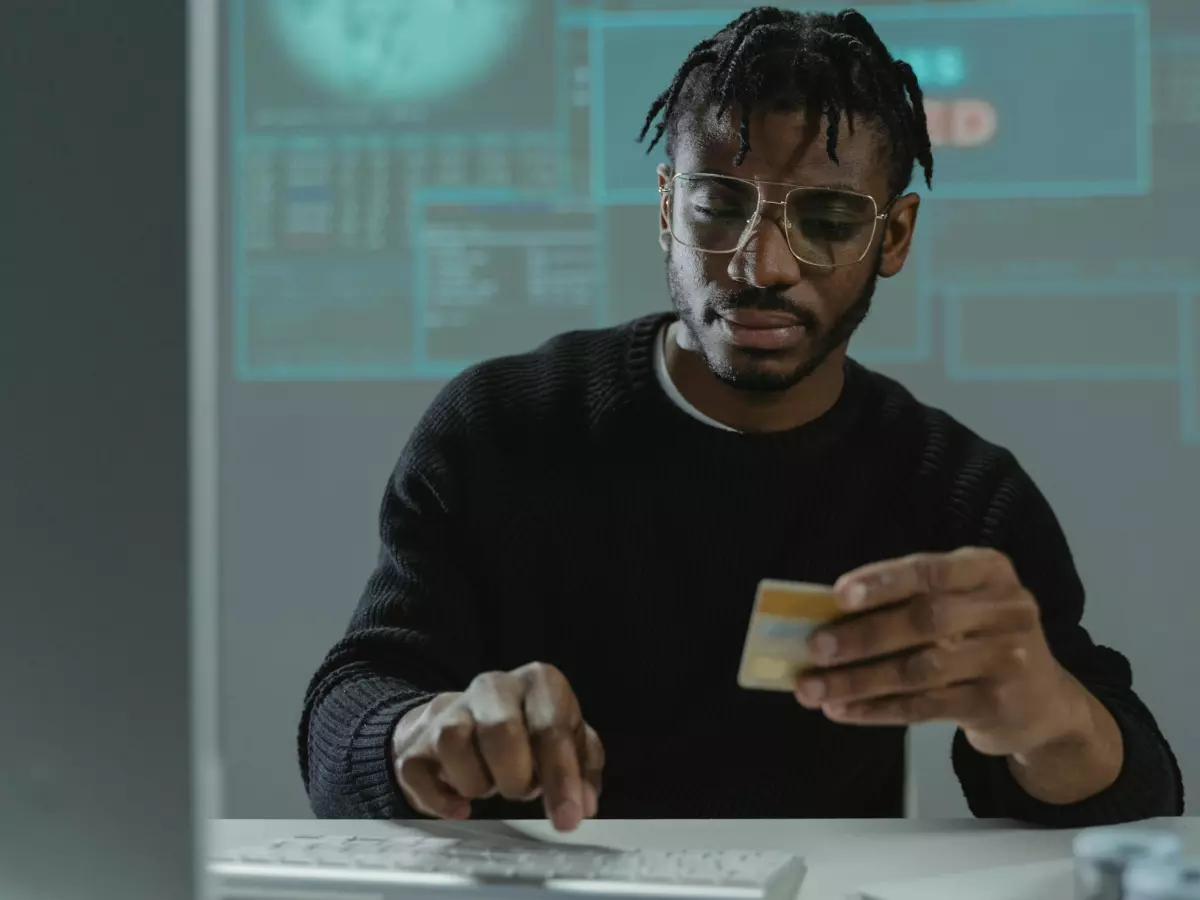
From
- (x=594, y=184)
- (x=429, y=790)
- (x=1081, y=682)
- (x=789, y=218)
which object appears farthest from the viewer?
(x=594, y=184)

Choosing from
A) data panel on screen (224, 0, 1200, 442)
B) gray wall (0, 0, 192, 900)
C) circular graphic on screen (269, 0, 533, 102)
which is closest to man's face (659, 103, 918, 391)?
gray wall (0, 0, 192, 900)

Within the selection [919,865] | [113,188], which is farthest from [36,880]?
[919,865]

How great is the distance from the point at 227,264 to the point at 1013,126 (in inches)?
57.7

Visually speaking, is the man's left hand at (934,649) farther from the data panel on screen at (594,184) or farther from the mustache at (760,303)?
the data panel on screen at (594,184)

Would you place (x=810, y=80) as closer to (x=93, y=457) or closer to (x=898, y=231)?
(x=898, y=231)

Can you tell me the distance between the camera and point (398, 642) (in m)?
1.21

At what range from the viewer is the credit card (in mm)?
805

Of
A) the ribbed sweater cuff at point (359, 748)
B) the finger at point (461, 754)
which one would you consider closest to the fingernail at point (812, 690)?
the finger at point (461, 754)

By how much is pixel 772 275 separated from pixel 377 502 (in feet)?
4.67

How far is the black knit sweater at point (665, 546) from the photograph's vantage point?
130 centimetres

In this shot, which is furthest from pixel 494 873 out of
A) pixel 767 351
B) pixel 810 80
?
pixel 810 80

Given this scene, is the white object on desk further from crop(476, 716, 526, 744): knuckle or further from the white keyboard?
crop(476, 716, 526, 744): knuckle

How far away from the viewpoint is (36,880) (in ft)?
1.49

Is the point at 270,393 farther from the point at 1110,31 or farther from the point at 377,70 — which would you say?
the point at 1110,31
